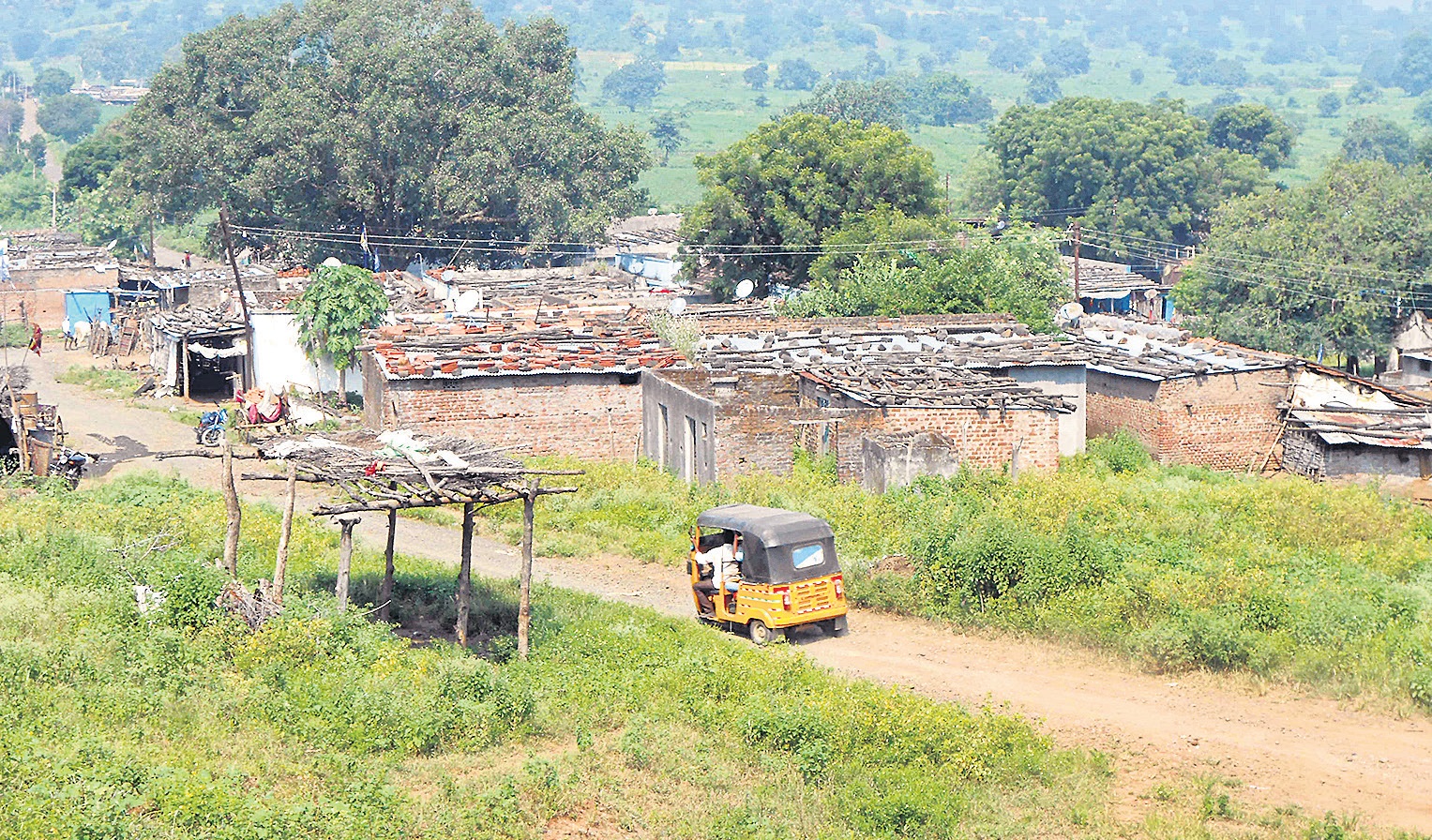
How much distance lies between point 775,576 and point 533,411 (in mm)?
11163

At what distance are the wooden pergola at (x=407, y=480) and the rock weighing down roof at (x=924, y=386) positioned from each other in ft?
30.2

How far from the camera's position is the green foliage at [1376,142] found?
111125mm

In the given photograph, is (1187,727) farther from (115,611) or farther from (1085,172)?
(1085,172)

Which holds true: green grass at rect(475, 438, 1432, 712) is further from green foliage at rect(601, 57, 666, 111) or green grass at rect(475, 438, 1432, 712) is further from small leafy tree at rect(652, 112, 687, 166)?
green foliage at rect(601, 57, 666, 111)

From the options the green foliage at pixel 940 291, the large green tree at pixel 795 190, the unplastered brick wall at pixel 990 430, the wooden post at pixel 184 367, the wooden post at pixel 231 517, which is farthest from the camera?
the large green tree at pixel 795 190

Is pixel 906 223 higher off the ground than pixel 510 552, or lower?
higher

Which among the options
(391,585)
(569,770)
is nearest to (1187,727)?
(569,770)

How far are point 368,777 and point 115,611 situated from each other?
16.5 ft

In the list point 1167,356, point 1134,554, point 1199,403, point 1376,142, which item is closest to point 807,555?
point 1134,554

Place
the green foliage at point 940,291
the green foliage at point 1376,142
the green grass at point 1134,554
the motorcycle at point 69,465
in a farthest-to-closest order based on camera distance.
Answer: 1. the green foliage at point 1376,142
2. the green foliage at point 940,291
3. the motorcycle at point 69,465
4. the green grass at point 1134,554

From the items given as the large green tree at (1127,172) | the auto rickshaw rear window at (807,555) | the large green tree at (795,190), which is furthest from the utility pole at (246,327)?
the large green tree at (1127,172)

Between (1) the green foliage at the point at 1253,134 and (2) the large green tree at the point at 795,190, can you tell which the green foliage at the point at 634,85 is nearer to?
(1) the green foliage at the point at 1253,134

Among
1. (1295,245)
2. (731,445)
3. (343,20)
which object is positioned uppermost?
(343,20)

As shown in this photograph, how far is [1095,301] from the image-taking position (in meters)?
56.1
